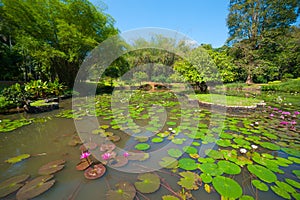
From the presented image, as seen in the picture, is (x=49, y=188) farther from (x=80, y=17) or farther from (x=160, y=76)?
(x=160, y=76)

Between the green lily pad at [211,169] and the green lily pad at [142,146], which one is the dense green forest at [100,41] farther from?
the green lily pad at [211,169]

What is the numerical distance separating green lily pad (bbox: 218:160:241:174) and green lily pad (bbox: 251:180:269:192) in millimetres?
158

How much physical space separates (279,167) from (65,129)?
361 centimetres

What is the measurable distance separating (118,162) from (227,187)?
3.95ft

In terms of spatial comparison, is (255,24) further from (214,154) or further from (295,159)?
(214,154)

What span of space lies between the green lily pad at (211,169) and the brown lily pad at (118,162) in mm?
926

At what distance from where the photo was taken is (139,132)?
2719 mm

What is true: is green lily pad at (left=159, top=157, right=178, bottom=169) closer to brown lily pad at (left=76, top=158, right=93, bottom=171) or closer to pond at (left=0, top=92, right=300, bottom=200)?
pond at (left=0, top=92, right=300, bottom=200)

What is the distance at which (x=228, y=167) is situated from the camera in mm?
1521

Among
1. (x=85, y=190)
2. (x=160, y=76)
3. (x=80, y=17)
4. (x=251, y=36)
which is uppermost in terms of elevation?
(x=251, y=36)

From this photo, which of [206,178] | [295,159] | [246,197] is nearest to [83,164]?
[206,178]

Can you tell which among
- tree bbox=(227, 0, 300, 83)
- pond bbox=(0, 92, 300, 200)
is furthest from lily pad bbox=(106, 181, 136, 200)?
tree bbox=(227, 0, 300, 83)

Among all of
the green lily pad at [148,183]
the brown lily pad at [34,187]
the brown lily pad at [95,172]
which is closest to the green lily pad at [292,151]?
the green lily pad at [148,183]

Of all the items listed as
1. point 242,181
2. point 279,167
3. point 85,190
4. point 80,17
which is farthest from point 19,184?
point 80,17
